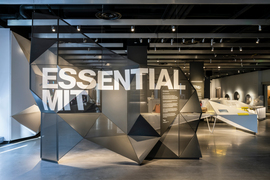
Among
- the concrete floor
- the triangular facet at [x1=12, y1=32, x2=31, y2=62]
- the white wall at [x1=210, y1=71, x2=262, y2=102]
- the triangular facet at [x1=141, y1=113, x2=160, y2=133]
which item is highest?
the triangular facet at [x1=12, y1=32, x2=31, y2=62]

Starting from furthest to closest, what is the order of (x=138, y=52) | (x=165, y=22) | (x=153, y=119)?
(x=138, y=52) < (x=165, y=22) < (x=153, y=119)

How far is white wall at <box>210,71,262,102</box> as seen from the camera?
1584cm

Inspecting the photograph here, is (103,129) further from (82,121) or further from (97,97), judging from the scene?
(97,97)

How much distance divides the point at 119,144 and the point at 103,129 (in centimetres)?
50

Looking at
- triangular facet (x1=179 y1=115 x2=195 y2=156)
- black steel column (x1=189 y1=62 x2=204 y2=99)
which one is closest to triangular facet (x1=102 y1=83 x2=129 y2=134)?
triangular facet (x1=179 y1=115 x2=195 y2=156)

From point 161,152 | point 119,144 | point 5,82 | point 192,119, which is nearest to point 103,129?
point 119,144

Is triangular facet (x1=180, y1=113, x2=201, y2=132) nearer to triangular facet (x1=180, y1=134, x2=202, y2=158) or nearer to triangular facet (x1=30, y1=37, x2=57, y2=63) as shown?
triangular facet (x1=180, y1=134, x2=202, y2=158)

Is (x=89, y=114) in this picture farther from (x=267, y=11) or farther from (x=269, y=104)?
(x=269, y=104)

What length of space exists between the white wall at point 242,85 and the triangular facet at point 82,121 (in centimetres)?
1573

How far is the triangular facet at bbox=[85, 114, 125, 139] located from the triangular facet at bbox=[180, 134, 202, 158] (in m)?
1.57

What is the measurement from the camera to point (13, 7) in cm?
591

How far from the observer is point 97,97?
429cm

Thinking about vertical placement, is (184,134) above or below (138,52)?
below

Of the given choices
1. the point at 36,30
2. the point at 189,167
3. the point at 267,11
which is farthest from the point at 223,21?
the point at 36,30
